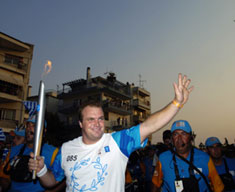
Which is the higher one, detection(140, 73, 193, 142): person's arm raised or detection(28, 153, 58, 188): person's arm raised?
detection(140, 73, 193, 142): person's arm raised

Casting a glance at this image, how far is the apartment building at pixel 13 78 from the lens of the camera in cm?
2275

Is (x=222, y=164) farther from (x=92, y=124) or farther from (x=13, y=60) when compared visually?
(x=13, y=60)

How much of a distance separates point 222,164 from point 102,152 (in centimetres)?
342

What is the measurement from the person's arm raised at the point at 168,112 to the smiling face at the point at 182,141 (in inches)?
58.7

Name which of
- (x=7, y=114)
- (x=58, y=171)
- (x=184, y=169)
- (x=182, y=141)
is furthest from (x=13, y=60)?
(x=184, y=169)

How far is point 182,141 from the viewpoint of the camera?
145 inches

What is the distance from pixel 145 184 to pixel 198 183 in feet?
18.5

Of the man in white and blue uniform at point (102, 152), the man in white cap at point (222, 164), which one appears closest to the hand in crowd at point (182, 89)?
the man in white and blue uniform at point (102, 152)

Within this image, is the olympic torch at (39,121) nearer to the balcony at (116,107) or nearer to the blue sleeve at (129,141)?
the blue sleeve at (129,141)

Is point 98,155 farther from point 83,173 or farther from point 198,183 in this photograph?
point 198,183

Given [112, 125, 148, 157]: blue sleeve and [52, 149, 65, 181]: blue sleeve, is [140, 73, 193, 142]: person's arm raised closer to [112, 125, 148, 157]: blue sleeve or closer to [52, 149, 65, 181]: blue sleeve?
[112, 125, 148, 157]: blue sleeve

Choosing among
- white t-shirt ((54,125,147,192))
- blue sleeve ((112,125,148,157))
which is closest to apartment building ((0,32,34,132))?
white t-shirt ((54,125,147,192))

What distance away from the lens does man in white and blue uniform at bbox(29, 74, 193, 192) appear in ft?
7.63

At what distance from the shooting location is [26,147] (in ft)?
12.9
